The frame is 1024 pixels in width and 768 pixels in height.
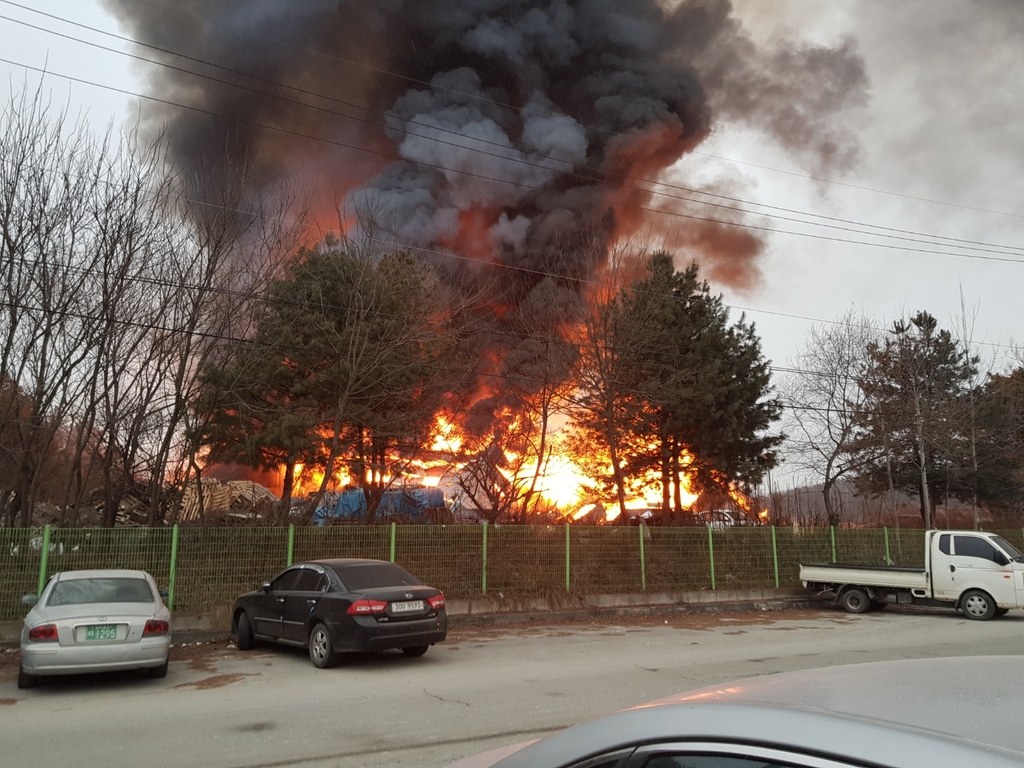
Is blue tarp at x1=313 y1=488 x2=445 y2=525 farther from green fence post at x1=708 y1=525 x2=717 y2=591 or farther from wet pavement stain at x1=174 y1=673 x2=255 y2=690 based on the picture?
wet pavement stain at x1=174 y1=673 x2=255 y2=690

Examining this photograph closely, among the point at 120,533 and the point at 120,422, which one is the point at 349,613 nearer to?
the point at 120,533

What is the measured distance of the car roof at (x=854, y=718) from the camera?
163cm

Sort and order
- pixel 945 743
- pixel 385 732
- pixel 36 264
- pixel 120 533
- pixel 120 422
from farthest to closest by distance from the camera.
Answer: pixel 120 422 < pixel 36 264 < pixel 120 533 < pixel 385 732 < pixel 945 743

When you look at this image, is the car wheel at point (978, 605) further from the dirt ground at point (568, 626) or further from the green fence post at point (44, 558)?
the green fence post at point (44, 558)

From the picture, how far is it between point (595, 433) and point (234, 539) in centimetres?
1725

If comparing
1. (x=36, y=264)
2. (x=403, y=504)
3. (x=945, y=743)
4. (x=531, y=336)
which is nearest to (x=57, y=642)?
(x=36, y=264)

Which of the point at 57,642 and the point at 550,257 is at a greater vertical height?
the point at 550,257

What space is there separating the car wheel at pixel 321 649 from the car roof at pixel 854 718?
1016cm

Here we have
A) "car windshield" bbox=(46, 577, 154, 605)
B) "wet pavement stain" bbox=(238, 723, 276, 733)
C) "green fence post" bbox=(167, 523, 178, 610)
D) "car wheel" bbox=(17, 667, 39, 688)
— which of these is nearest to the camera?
"wet pavement stain" bbox=(238, 723, 276, 733)

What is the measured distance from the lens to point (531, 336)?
2708cm

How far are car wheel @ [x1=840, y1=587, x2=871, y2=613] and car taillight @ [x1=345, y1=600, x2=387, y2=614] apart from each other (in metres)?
14.6

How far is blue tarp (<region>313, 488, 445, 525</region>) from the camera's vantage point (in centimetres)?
2308

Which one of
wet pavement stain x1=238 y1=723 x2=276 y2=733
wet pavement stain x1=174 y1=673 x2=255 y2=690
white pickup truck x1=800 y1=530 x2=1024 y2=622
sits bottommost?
wet pavement stain x1=174 y1=673 x2=255 y2=690

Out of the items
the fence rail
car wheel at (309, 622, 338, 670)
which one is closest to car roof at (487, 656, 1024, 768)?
car wheel at (309, 622, 338, 670)
